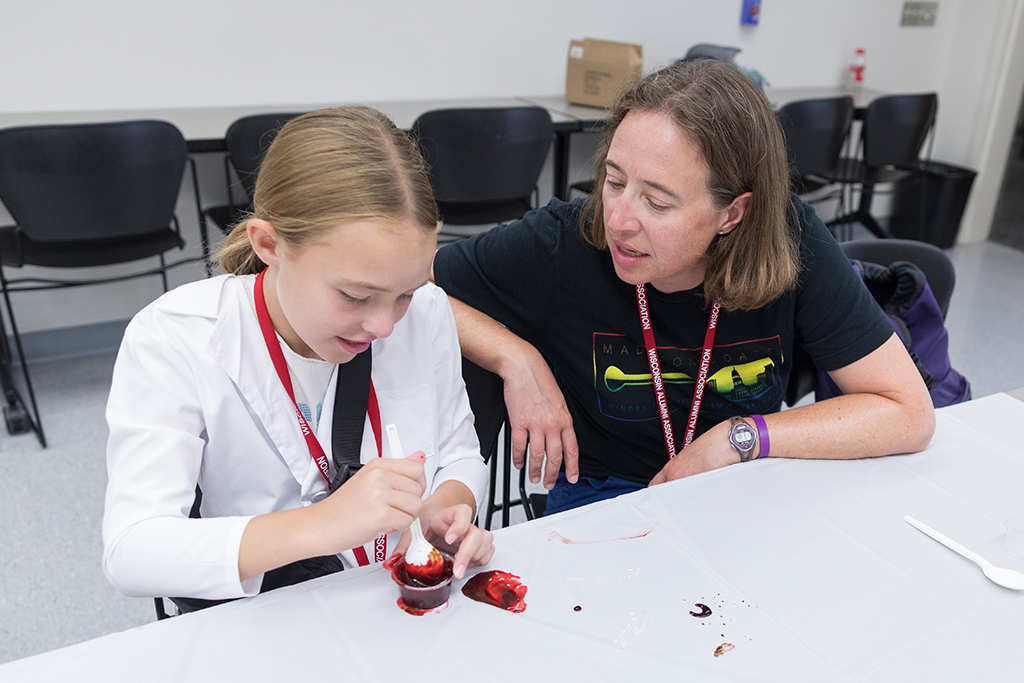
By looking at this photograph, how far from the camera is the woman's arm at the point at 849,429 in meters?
1.14

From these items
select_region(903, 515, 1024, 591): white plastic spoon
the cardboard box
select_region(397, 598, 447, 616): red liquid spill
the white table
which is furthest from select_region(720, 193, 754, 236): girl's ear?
the cardboard box

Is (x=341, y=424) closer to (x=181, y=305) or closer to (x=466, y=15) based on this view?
(x=181, y=305)

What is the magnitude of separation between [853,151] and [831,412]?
3960 mm

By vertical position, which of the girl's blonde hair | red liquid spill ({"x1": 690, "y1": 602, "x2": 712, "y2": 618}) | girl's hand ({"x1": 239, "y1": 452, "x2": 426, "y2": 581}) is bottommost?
red liquid spill ({"x1": 690, "y1": 602, "x2": 712, "y2": 618})

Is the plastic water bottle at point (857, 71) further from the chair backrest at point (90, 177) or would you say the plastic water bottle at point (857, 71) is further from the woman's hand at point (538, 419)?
the woman's hand at point (538, 419)

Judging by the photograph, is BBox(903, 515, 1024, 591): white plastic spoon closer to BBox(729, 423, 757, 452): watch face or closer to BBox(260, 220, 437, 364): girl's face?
BBox(729, 423, 757, 452): watch face

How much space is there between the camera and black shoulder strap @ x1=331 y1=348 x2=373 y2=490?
0.99 m

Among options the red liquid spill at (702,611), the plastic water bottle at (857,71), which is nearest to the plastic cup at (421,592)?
the red liquid spill at (702,611)

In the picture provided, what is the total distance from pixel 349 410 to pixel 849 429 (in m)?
0.75

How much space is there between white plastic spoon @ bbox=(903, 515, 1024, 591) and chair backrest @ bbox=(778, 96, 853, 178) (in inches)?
99.9

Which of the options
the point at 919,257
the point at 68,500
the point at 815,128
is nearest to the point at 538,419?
the point at 919,257

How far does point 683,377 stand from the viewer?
131 centimetres

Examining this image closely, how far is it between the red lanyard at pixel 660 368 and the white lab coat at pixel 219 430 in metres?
0.34

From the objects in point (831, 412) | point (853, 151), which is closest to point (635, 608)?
point (831, 412)
